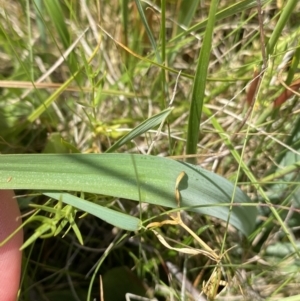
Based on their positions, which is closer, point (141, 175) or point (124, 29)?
point (141, 175)

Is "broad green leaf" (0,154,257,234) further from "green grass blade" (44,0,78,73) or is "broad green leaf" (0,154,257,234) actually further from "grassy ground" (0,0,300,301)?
"green grass blade" (44,0,78,73)

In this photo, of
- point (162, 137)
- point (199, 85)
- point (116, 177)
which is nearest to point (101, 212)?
point (116, 177)

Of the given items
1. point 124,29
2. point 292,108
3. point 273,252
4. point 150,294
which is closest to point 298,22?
point 292,108

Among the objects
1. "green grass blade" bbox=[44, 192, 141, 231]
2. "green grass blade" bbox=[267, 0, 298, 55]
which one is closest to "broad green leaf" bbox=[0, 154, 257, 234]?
"green grass blade" bbox=[44, 192, 141, 231]

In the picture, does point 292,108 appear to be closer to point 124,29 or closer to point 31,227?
point 124,29

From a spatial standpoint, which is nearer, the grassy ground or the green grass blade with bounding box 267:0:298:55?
the green grass blade with bounding box 267:0:298:55

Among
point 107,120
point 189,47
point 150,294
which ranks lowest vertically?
point 150,294

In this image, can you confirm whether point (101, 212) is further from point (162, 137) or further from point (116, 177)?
point (162, 137)
